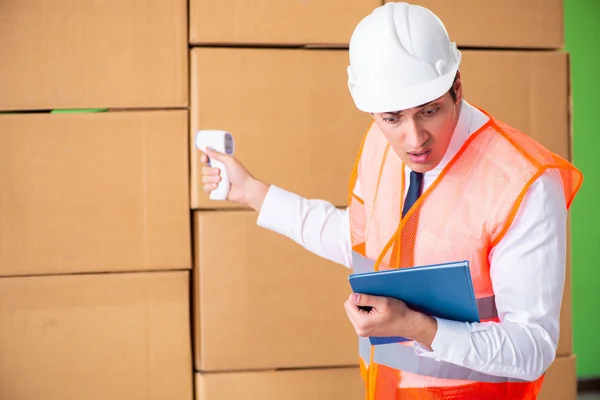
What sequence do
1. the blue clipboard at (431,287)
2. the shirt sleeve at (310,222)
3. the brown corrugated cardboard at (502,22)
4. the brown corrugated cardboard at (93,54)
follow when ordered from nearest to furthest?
the blue clipboard at (431,287) → the shirt sleeve at (310,222) → the brown corrugated cardboard at (93,54) → the brown corrugated cardboard at (502,22)

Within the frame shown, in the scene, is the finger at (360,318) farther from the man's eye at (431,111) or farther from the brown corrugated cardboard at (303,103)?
the brown corrugated cardboard at (303,103)

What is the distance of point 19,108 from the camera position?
4.52 feet

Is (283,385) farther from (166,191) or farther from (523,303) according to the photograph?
(523,303)

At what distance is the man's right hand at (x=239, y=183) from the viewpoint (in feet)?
4.00

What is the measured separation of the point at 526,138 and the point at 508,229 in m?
0.17

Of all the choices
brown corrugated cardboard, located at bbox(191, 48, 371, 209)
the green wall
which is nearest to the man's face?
brown corrugated cardboard, located at bbox(191, 48, 371, 209)

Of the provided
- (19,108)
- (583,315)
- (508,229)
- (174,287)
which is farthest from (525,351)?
(583,315)

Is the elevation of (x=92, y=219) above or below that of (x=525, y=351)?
above

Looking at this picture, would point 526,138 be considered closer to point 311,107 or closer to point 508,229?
point 508,229

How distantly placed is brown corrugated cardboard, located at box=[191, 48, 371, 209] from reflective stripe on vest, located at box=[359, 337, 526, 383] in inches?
19.6

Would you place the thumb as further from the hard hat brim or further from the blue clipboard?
the hard hat brim

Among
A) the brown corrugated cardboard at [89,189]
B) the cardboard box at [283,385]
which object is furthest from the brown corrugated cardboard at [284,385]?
the brown corrugated cardboard at [89,189]

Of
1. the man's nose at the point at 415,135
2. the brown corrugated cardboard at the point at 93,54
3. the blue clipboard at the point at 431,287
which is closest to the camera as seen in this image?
the blue clipboard at the point at 431,287

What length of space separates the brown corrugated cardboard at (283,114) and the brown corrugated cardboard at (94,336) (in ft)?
0.79
